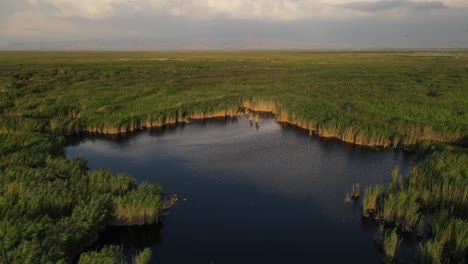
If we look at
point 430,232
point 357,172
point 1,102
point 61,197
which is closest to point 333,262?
point 430,232

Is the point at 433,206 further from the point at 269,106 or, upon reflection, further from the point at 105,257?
the point at 269,106

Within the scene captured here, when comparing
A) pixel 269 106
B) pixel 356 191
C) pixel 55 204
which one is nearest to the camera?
pixel 55 204

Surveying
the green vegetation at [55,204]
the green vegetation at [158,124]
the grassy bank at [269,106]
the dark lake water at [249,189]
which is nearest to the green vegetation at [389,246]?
the green vegetation at [158,124]

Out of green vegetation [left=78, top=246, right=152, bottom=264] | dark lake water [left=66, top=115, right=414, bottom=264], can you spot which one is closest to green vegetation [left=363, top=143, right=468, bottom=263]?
dark lake water [left=66, top=115, right=414, bottom=264]

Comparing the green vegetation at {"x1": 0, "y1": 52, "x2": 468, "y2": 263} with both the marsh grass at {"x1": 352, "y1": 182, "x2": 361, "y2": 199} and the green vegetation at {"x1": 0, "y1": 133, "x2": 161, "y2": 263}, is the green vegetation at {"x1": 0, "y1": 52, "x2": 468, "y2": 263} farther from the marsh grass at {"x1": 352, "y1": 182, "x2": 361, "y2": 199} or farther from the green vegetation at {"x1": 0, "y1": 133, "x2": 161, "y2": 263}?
the marsh grass at {"x1": 352, "y1": 182, "x2": 361, "y2": 199}

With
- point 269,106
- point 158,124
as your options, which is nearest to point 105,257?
point 158,124
